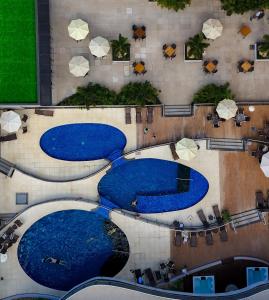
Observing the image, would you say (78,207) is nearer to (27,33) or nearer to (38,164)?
(38,164)

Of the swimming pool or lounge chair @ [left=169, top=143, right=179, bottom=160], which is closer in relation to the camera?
lounge chair @ [left=169, top=143, right=179, bottom=160]

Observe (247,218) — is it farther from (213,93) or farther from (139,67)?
(139,67)

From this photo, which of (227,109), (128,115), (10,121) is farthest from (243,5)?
(10,121)

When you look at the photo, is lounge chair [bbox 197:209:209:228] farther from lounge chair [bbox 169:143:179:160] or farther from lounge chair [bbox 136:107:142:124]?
lounge chair [bbox 136:107:142:124]

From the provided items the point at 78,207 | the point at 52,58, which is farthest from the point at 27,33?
the point at 78,207

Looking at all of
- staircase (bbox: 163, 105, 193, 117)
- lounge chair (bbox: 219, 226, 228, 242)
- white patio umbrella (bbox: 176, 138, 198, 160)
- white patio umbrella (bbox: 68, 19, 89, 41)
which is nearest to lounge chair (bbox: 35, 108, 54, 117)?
white patio umbrella (bbox: 68, 19, 89, 41)

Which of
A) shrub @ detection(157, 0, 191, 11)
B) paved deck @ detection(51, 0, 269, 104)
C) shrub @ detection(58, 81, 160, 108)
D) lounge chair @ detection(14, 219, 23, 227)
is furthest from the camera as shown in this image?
paved deck @ detection(51, 0, 269, 104)

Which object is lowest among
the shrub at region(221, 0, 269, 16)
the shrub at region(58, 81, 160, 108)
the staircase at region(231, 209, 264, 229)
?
the staircase at region(231, 209, 264, 229)
